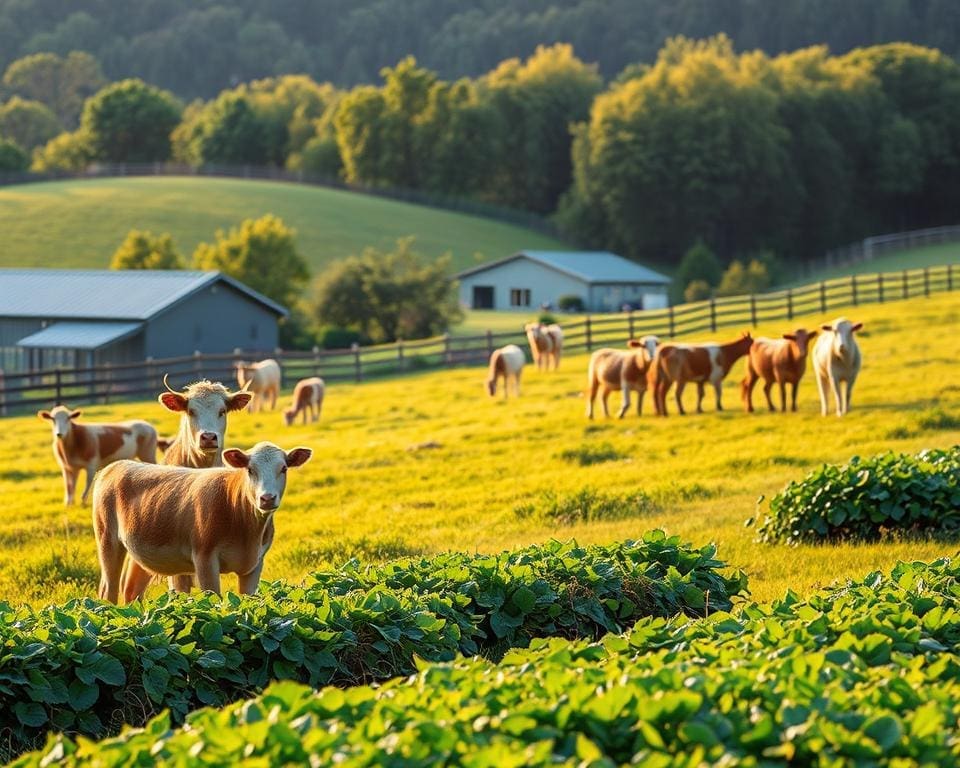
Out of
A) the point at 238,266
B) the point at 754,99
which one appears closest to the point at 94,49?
the point at 754,99

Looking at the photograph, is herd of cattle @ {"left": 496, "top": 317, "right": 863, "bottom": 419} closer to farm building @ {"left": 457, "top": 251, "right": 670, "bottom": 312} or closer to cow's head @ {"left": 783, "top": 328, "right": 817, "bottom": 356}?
cow's head @ {"left": 783, "top": 328, "right": 817, "bottom": 356}

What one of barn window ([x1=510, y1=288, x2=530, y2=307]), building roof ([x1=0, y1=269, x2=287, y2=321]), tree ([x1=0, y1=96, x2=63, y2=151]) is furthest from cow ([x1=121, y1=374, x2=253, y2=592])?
tree ([x1=0, y1=96, x2=63, y2=151])

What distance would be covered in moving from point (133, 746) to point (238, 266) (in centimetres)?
6048

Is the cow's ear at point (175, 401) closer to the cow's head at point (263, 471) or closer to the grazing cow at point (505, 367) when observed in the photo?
the cow's head at point (263, 471)

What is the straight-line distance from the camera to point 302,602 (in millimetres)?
8203

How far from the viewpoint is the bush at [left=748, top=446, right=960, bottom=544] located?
12.8 m

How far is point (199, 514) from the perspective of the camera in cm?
969

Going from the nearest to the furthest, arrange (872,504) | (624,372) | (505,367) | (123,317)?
1. (872,504)
2. (624,372)
3. (505,367)
4. (123,317)

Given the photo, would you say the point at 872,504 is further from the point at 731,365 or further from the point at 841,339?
the point at 731,365

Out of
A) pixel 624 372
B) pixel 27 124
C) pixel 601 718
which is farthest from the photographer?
pixel 27 124

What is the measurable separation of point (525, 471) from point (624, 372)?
6.17 meters

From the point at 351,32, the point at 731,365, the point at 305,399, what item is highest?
the point at 351,32

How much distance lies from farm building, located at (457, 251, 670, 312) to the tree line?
8477 centimetres

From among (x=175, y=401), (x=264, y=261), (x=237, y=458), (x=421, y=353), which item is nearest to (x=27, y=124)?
(x=264, y=261)
